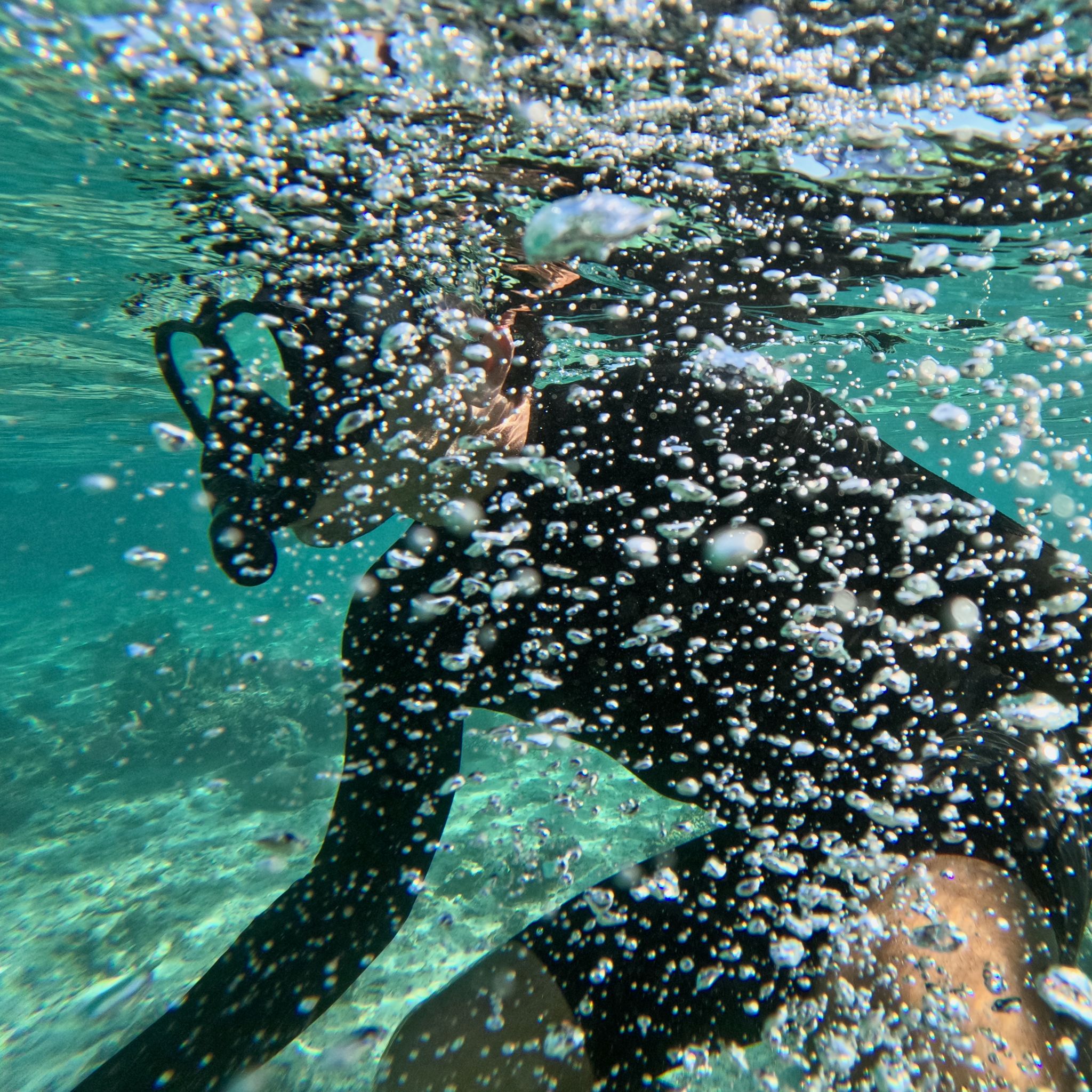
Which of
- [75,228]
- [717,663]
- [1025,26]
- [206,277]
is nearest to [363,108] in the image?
[1025,26]

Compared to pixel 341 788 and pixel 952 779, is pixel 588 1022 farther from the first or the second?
pixel 952 779

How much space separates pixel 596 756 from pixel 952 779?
29.8ft

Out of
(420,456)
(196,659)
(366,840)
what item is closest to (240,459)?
(420,456)

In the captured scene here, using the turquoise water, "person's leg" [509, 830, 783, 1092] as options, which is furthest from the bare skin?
the turquoise water

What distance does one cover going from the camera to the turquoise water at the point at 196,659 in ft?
12.7

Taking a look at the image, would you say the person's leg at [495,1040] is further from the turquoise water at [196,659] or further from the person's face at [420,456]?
the person's face at [420,456]

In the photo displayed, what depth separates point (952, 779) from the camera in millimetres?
2248

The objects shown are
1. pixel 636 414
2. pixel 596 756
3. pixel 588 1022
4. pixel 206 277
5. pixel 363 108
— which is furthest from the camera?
pixel 596 756

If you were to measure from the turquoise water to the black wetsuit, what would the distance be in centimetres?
58

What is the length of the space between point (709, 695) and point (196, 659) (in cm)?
1492

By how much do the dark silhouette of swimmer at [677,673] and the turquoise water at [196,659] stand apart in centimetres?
51

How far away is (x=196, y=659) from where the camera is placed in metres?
14.6

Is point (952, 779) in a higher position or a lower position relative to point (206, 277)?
lower

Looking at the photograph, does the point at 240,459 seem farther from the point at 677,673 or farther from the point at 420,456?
the point at 677,673
